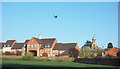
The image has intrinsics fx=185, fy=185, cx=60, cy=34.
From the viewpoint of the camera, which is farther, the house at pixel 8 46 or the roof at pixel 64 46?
the house at pixel 8 46

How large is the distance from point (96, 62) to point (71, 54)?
21.9 meters

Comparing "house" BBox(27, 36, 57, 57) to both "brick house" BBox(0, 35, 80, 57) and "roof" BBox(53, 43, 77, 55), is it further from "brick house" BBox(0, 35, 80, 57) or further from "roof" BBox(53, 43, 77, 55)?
"roof" BBox(53, 43, 77, 55)

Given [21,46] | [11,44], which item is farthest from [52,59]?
[11,44]

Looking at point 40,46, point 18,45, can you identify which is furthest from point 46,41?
point 18,45

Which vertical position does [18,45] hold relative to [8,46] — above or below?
above

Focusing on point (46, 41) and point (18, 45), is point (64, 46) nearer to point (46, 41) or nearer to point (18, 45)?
point (46, 41)

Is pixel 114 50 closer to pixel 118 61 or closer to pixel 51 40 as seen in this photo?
pixel 51 40

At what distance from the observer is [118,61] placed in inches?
1444

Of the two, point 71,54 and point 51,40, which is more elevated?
point 51,40

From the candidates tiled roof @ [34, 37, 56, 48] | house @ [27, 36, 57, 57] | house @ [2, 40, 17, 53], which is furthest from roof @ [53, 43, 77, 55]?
house @ [2, 40, 17, 53]

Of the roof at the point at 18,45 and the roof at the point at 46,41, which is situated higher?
the roof at the point at 46,41

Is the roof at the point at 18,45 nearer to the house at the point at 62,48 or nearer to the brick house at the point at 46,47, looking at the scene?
the brick house at the point at 46,47

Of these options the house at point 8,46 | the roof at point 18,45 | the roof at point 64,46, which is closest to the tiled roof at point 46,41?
the roof at point 64,46

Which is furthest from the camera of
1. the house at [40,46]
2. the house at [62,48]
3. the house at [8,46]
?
the house at [8,46]
